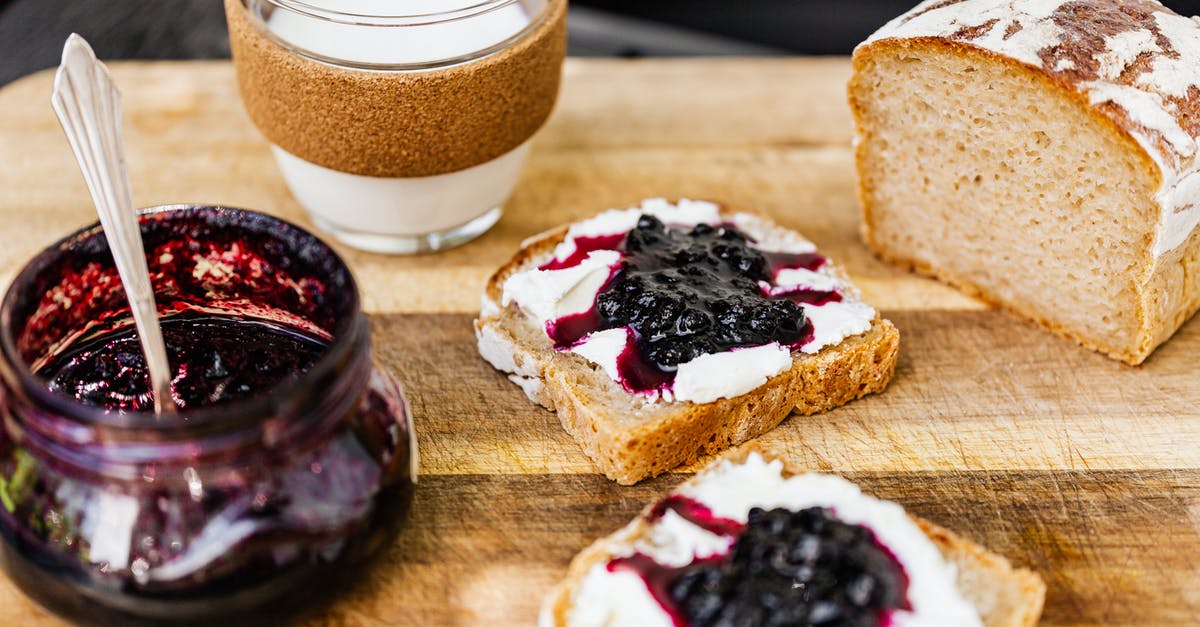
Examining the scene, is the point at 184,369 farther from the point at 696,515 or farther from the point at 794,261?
the point at 794,261

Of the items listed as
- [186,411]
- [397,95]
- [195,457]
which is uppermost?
[397,95]

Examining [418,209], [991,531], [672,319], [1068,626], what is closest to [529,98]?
[418,209]

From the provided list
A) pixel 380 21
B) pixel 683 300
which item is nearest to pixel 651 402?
pixel 683 300

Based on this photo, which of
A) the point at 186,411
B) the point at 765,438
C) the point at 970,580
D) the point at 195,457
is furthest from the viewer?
the point at 765,438

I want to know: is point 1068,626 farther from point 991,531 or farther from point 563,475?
point 563,475

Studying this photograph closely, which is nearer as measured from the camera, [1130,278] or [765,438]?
[765,438]

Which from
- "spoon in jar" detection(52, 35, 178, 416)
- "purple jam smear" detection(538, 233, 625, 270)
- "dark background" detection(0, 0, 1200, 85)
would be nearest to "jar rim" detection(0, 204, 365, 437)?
"spoon in jar" detection(52, 35, 178, 416)
